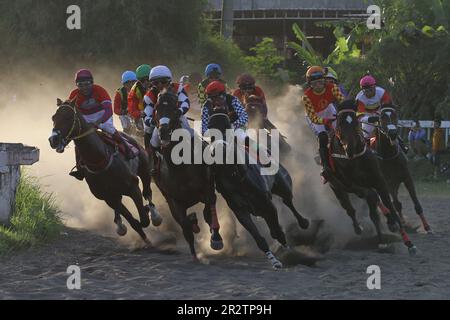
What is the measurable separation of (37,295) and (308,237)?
4.45 meters

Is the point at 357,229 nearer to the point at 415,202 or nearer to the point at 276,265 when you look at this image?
the point at 415,202

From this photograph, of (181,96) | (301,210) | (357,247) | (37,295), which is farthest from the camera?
(301,210)

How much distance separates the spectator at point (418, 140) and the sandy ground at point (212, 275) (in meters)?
13.3

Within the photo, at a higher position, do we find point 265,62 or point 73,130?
point 265,62

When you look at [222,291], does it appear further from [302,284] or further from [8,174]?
[8,174]

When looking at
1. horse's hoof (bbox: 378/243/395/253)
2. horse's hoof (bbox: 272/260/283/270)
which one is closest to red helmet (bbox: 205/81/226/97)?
horse's hoof (bbox: 272/260/283/270)

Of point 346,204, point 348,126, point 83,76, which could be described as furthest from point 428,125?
point 83,76

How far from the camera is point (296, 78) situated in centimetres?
3916

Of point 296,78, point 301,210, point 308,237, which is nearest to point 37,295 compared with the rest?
point 308,237

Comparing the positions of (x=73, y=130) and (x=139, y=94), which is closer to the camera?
(x=73, y=130)

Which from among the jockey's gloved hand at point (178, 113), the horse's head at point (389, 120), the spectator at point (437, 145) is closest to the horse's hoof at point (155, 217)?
the jockey's gloved hand at point (178, 113)

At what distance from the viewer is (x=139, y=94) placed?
13.4m

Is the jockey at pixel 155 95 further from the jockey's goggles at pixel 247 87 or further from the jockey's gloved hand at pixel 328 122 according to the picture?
the jockey's goggles at pixel 247 87

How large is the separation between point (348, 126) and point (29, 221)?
15.5ft
